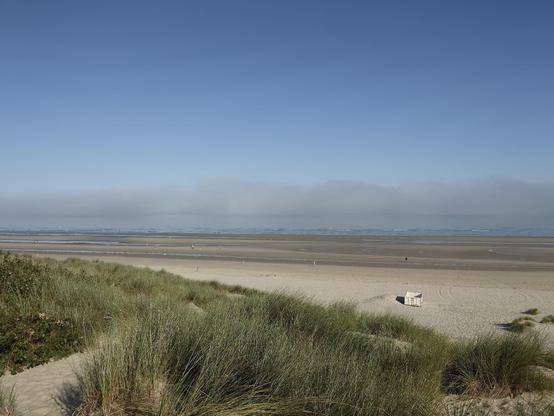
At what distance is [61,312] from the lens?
25.5ft

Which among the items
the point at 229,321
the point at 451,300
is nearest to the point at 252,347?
the point at 229,321

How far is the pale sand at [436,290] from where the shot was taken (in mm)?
14273

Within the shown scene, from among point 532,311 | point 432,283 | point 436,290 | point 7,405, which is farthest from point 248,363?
point 432,283

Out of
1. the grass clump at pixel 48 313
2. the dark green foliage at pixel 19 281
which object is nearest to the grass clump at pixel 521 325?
the grass clump at pixel 48 313

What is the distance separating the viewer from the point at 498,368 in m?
6.36

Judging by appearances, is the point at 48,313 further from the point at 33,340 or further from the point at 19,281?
the point at 19,281

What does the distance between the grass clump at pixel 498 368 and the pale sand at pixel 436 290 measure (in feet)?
15.2

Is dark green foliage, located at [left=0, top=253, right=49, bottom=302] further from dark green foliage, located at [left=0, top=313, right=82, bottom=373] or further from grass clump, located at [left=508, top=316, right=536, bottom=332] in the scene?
grass clump, located at [left=508, top=316, right=536, bottom=332]

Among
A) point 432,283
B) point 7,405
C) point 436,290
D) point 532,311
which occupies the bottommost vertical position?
point 432,283

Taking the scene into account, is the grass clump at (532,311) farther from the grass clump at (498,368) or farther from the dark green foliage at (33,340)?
the dark green foliage at (33,340)

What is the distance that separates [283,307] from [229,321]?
11.4ft

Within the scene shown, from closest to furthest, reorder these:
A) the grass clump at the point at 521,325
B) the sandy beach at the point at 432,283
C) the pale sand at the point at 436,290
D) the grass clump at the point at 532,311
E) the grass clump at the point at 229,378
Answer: the grass clump at the point at 229,378, the grass clump at the point at 521,325, the pale sand at the point at 436,290, the sandy beach at the point at 432,283, the grass clump at the point at 532,311

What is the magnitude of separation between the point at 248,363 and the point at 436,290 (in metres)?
18.4

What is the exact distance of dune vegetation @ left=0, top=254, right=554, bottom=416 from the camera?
4.04m
